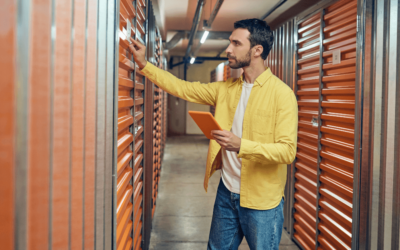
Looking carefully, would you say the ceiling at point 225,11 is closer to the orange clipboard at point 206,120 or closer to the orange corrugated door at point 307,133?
the orange corrugated door at point 307,133

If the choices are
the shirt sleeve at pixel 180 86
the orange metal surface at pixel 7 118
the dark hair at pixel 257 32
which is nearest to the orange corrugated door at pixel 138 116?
the shirt sleeve at pixel 180 86

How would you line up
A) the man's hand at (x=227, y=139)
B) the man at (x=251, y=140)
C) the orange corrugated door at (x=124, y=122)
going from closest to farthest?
the orange corrugated door at (x=124, y=122) → the man's hand at (x=227, y=139) → the man at (x=251, y=140)

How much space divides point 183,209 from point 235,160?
3.22m

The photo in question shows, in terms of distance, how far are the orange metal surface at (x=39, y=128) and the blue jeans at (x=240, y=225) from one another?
5.31ft

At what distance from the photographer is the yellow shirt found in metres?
2.01

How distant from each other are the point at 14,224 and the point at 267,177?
179 cm

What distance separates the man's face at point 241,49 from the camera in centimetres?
235

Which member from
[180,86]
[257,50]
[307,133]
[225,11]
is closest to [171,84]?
→ [180,86]

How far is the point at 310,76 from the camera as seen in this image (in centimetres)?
379

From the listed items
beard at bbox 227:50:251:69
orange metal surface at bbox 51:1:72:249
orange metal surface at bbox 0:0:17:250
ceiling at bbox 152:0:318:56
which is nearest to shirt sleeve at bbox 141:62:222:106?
beard at bbox 227:50:251:69

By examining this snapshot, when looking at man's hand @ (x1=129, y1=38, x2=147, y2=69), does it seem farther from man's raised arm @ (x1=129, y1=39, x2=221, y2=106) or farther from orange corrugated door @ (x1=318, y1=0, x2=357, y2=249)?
orange corrugated door @ (x1=318, y1=0, x2=357, y2=249)

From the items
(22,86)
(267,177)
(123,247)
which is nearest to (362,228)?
(267,177)

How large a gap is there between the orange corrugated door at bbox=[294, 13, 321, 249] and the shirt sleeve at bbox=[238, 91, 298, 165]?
5.33ft

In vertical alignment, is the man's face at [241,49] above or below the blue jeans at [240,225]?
above
